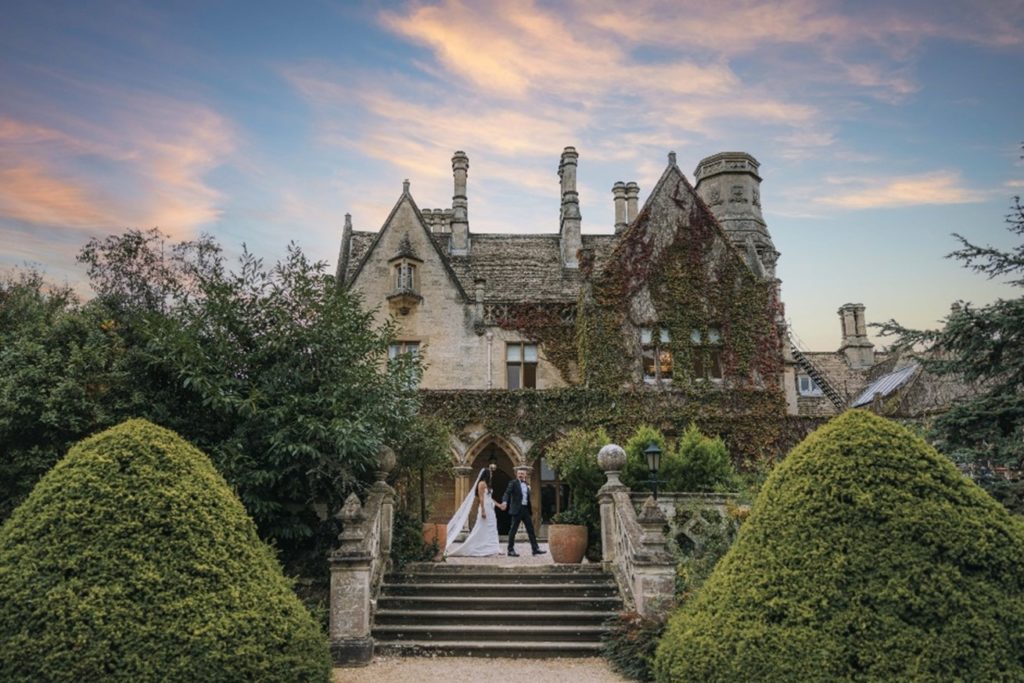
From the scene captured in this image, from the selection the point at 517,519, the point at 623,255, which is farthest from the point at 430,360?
the point at 517,519

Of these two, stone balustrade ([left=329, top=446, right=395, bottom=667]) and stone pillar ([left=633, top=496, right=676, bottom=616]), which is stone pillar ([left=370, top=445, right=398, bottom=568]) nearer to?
stone balustrade ([left=329, top=446, right=395, bottom=667])

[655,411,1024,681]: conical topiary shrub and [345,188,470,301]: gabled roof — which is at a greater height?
[345,188,470,301]: gabled roof

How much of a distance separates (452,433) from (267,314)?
12938mm

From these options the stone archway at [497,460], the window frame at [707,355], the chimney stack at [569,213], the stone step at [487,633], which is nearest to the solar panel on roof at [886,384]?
the window frame at [707,355]

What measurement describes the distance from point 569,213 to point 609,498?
18.3 metres

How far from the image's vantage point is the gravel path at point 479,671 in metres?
8.91

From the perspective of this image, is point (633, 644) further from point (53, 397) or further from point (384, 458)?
point (53, 397)

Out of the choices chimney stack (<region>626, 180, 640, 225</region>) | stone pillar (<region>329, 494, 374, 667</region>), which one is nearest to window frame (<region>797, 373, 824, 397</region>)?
chimney stack (<region>626, 180, 640, 225</region>)

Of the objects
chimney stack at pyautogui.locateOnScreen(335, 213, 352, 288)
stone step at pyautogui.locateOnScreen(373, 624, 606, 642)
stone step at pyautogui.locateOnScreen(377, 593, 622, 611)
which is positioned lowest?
stone step at pyautogui.locateOnScreen(373, 624, 606, 642)

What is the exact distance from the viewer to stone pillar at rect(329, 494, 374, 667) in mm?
9570

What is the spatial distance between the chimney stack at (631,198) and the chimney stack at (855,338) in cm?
1667

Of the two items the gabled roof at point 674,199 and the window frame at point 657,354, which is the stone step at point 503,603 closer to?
the window frame at point 657,354

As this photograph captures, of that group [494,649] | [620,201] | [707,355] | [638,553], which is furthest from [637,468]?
[620,201]

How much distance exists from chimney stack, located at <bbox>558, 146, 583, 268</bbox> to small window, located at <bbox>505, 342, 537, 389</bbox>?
13.4 ft
